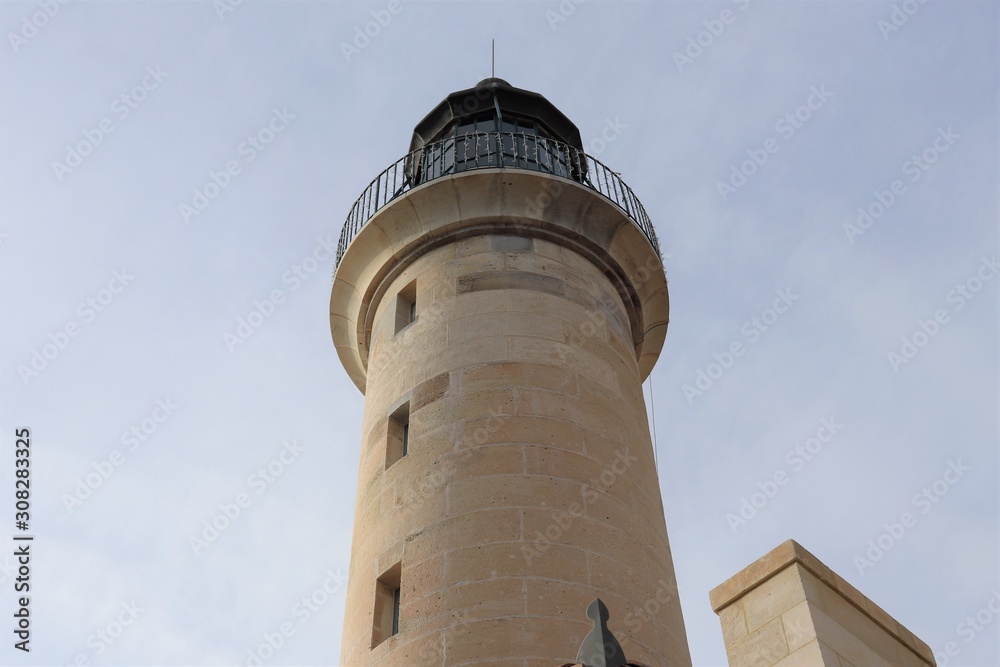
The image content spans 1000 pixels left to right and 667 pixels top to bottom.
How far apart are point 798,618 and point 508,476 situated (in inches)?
175

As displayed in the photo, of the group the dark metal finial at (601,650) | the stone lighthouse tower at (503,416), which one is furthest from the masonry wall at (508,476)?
the dark metal finial at (601,650)

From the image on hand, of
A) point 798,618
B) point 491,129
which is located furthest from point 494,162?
point 798,618

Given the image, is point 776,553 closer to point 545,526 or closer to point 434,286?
→ point 545,526

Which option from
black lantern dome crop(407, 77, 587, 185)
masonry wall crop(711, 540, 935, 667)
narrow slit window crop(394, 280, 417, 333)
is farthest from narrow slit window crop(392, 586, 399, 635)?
black lantern dome crop(407, 77, 587, 185)

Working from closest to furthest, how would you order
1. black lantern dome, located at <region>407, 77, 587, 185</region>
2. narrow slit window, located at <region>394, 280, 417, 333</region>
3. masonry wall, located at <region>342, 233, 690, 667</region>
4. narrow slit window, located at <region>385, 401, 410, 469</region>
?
masonry wall, located at <region>342, 233, 690, 667</region> → narrow slit window, located at <region>385, 401, 410, 469</region> → narrow slit window, located at <region>394, 280, 417, 333</region> → black lantern dome, located at <region>407, 77, 587, 185</region>

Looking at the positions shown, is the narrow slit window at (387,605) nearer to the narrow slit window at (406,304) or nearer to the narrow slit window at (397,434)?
the narrow slit window at (397,434)

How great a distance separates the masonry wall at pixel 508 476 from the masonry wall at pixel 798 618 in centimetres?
258

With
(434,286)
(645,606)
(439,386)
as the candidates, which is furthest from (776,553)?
(434,286)

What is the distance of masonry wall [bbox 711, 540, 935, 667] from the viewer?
6488mm

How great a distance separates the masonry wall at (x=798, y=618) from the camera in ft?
21.3

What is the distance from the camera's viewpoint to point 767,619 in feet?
22.2

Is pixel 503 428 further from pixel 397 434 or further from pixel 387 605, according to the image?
pixel 387 605

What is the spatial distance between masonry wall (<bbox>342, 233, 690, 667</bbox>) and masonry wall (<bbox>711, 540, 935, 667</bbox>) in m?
2.58

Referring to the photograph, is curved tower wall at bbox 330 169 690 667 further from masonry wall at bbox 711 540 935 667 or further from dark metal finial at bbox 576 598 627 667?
dark metal finial at bbox 576 598 627 667
